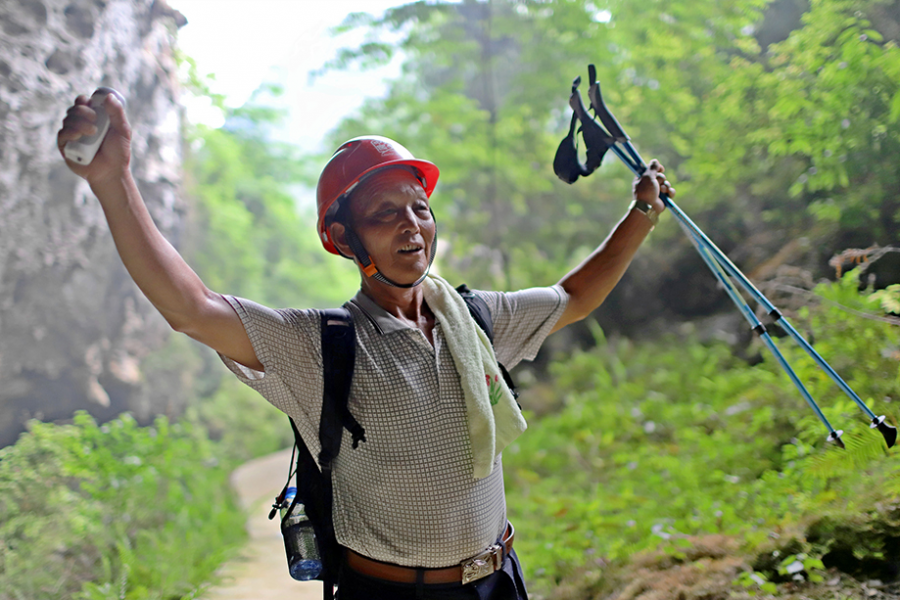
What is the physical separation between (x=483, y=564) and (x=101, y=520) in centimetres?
344

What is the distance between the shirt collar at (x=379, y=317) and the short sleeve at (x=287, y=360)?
0.50ft

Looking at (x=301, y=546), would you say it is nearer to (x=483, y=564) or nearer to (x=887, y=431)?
(x=483, y=564)

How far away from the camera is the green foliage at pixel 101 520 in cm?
334

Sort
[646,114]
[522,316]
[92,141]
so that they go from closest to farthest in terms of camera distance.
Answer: [92,141]
[522,316]
[646,114]

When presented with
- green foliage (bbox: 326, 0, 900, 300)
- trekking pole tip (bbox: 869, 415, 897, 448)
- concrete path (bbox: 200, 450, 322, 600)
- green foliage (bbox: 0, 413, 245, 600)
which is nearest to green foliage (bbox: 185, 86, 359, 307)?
green foliage (bbox: 326, 0, 900, 300)

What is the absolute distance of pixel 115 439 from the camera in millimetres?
4516

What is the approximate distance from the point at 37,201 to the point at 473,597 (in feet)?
12.8

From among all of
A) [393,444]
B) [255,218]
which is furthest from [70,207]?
[255,218]

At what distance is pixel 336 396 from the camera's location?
1.61m

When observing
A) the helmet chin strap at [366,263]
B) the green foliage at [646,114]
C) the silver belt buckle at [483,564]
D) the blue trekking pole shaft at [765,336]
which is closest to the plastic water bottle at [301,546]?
the silver belt buckle at [483,564]

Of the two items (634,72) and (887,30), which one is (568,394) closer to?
(634,72)

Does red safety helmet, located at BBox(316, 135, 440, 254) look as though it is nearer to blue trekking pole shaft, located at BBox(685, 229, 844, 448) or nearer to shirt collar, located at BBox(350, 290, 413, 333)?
shirt collar, located at BBox(350, 290, 413, 333)

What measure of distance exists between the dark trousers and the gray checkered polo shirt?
0.22ft

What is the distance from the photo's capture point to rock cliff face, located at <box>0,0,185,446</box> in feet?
11.4
